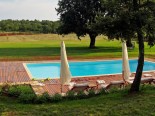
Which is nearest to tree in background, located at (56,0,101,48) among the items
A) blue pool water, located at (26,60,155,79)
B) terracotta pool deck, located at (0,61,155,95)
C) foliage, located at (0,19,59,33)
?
blue pool water, located at (26,60,155,79)

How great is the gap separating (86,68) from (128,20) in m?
14.6

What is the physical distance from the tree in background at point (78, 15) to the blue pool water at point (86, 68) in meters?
12.9

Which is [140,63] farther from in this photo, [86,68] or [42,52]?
[42,52]

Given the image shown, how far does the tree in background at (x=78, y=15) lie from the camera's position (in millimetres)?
38562

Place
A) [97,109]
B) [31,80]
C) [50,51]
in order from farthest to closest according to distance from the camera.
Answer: [50,51] → [31,80] → [97,109]

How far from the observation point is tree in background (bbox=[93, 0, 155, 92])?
10094 mm

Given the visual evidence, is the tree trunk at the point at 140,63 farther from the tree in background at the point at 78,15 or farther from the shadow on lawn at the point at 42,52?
the tree in background at the point at 78,15

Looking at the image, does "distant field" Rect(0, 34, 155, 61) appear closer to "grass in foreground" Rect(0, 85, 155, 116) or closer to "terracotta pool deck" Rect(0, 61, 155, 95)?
"terracotta pool deck" Rect(0, 61, 155, 95)

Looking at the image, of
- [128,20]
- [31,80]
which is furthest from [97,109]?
[31,80]

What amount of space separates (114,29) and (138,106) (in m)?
3.27

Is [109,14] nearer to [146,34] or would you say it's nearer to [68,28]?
[146,34]

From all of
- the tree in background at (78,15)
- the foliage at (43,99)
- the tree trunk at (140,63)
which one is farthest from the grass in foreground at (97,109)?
the tree in background at (78,15)

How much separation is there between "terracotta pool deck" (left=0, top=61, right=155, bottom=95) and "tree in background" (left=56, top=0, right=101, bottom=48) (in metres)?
16.5

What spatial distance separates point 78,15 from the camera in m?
39.5
